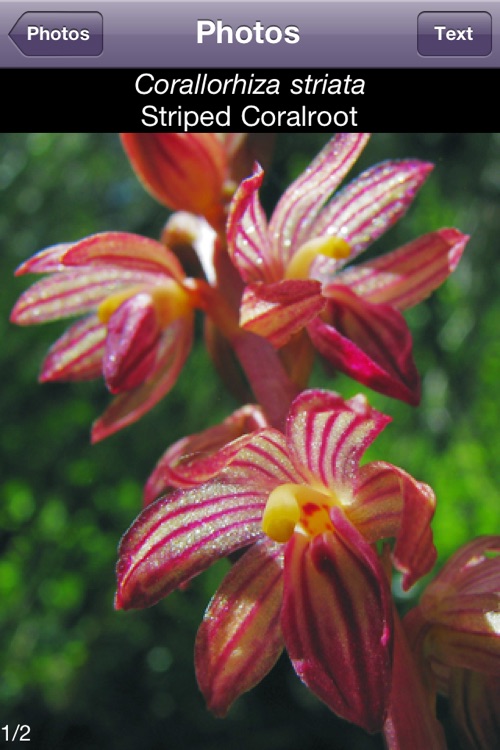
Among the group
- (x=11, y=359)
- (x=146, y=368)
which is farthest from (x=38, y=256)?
(x=11, y=359)

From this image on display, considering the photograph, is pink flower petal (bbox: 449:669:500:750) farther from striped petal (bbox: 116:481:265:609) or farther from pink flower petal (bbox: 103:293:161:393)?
pink flower petal (bbox: 103:293:161:393)

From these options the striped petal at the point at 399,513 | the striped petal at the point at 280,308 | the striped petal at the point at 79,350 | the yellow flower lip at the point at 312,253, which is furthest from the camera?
the striped petal at the point at 79,350

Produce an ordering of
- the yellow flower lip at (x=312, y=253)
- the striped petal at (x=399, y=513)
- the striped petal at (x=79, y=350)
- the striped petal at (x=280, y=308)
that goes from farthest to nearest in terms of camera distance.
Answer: the striped petal at (x=79, y=350) < the yellow flower lip at (x=312, y=253) < the striped petal at (x=280, y=308) < the striped petal at (x=399, y=513)

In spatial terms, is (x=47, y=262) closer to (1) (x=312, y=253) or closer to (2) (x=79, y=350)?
(2) (x=79, y=350)

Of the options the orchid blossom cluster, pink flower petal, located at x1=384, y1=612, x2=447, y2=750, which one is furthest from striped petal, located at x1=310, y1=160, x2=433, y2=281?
pink flower petal, located at x1=384, y1=612, x2=447, y2=750

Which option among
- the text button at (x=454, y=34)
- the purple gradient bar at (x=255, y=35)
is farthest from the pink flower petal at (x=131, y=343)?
the text button at (x=454, y=34)

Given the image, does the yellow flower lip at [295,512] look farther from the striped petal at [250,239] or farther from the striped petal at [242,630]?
the striped petal at [250,239]
